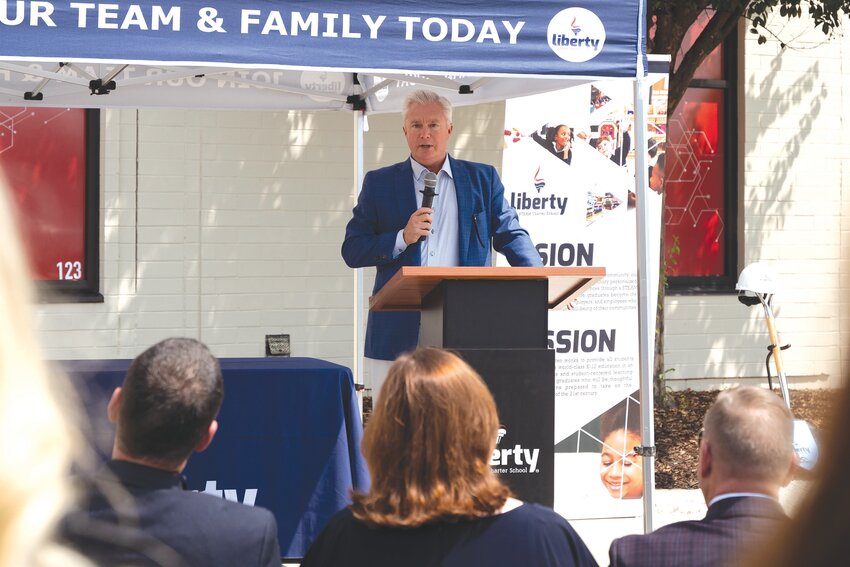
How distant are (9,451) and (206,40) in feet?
11.2

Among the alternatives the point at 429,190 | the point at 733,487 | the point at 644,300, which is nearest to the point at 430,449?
the point at 733,487

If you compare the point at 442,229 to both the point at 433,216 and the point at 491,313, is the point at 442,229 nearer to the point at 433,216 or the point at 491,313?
the point at 433,216

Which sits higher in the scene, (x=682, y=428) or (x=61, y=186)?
(x=61, y=186)

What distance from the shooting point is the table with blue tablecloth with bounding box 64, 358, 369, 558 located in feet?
15.3

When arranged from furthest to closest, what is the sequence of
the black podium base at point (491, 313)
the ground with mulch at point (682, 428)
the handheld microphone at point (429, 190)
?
the ground with mulch at point (682, 428) < the handheld microphone at point (429, 190) < the black podium base at point (491, 313)

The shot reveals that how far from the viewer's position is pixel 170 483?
86.8 inches

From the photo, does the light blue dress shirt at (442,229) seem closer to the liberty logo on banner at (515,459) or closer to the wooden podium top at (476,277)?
the wooden podium top at (476,277)

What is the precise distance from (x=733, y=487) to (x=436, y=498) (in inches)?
25.9

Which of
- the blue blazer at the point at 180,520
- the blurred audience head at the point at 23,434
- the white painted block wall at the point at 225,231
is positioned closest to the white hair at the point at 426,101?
the blue blazer at the point at 180,520

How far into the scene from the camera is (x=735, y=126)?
9891mm

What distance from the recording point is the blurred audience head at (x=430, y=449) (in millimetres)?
2326

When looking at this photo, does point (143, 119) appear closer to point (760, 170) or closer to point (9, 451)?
point (760, 170)

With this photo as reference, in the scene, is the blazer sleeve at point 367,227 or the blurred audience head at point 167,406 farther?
the blazer sleeve at point 367,227

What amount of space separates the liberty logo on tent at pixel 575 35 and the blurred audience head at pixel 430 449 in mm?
2103
